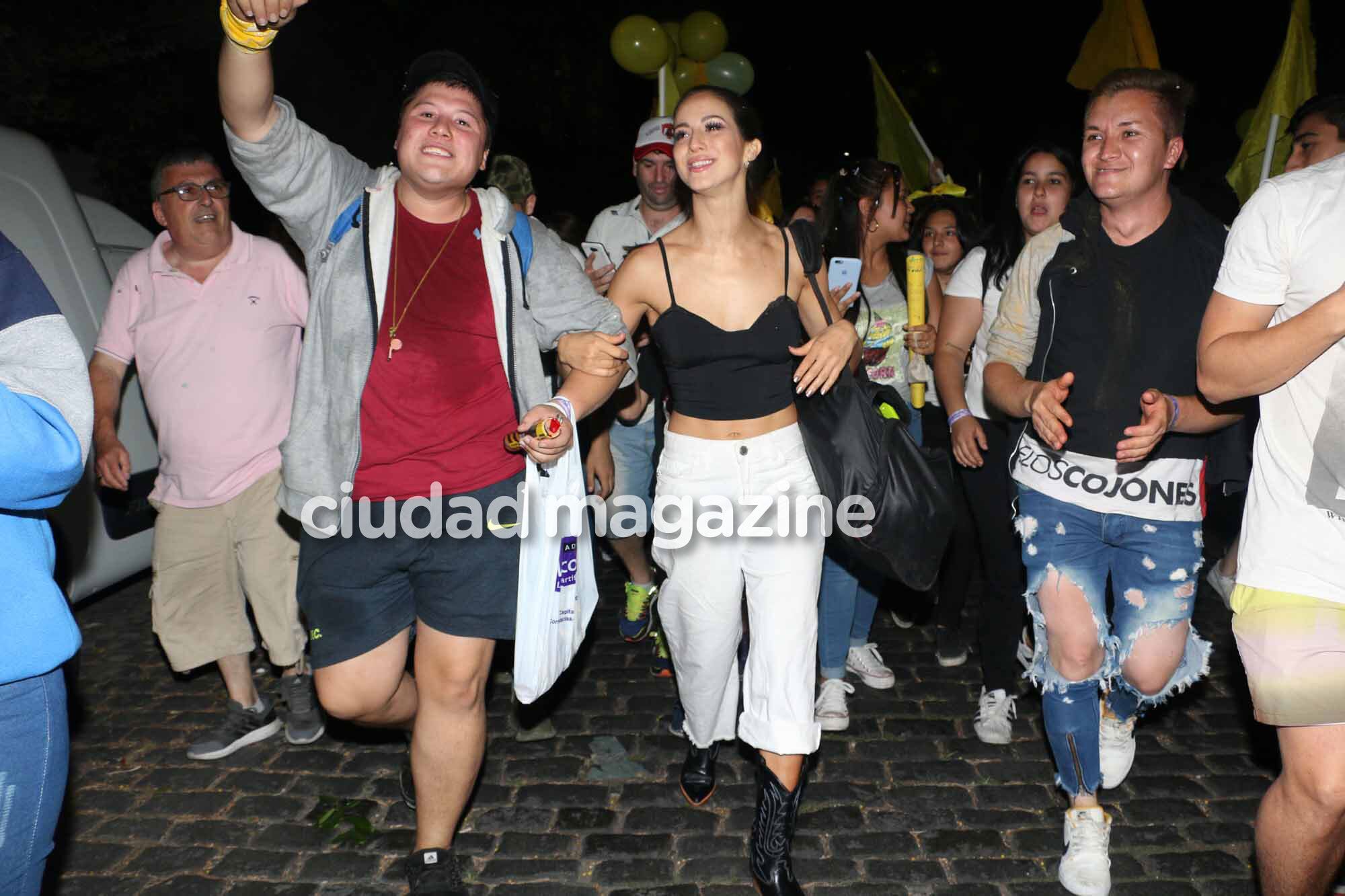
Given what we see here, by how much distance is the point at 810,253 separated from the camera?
11.7ft

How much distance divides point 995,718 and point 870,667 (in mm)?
742

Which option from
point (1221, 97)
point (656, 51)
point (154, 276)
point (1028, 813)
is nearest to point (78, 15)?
point (656, 51)

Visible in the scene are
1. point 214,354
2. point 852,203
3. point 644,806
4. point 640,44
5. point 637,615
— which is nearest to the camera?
point 644,806

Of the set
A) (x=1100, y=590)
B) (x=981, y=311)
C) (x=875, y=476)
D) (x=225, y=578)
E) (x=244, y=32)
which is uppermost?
(x=244, y=32)

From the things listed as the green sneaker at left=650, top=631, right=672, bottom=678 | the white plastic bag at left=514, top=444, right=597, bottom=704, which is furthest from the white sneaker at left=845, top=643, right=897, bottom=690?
the white plastic bag at left=514, top=444, right=597, bottom=704

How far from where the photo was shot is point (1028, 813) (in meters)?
3.68

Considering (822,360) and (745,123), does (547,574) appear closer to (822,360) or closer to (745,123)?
(822,360)

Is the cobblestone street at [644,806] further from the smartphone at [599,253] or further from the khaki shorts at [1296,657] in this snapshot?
the smartphone at [599,253]

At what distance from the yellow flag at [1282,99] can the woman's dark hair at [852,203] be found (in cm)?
340

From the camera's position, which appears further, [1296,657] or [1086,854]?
[1086,854]

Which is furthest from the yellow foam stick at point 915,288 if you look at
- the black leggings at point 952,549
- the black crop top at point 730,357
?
the black crop top at point 730,357

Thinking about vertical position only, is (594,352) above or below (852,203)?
below

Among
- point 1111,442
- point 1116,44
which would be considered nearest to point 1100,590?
point 1111,442

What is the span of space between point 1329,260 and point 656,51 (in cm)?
778
